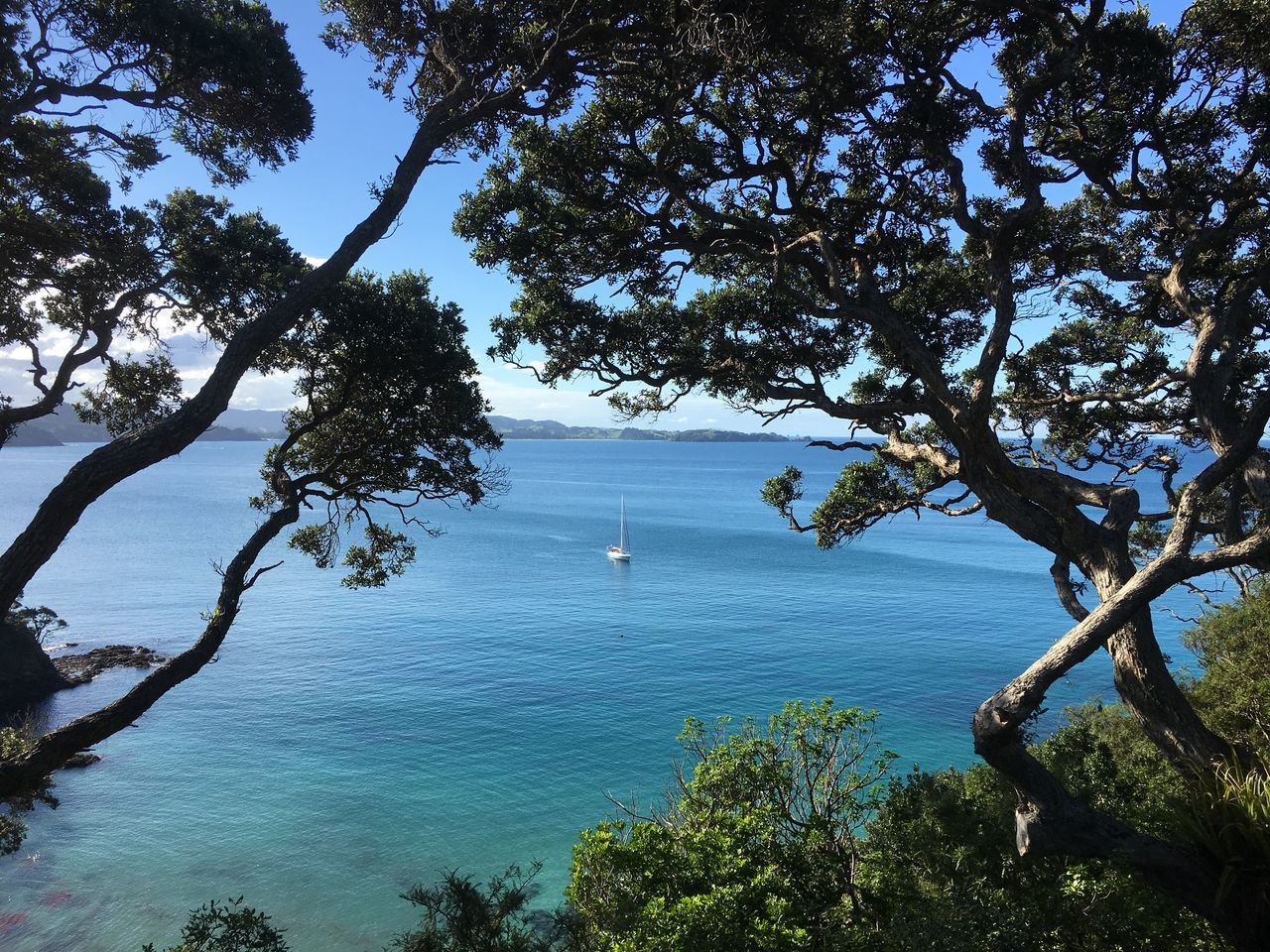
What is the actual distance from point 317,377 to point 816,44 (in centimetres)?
765

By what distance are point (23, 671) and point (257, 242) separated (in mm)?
33175

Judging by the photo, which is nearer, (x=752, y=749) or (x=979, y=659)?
(x=752, y=749)

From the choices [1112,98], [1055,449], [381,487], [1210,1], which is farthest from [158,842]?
[1210,1]

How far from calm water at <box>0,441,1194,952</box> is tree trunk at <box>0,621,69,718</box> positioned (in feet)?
4.64

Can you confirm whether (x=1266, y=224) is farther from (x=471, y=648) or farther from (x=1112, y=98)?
(x=471, y=648)

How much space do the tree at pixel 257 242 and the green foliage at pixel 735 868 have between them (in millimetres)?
4755

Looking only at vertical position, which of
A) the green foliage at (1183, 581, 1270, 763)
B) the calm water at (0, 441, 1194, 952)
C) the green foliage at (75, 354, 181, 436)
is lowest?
the calm water at (0, 441, 1194, 952)

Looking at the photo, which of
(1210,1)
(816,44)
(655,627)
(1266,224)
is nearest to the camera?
(816,44)

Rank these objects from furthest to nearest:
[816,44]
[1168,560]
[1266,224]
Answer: [1266,224] → [816,44] → [1168,560]

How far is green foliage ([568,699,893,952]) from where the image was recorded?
5.91 m

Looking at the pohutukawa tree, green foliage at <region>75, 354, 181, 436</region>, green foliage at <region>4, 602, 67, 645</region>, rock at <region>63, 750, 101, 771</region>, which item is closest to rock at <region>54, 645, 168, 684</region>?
green foliage at <region>4, 602, 67, 645</region>

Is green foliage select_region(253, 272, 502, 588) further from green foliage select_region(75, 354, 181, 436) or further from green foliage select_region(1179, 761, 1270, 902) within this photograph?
green foliage select_region(1179, 761, 1270, 902)

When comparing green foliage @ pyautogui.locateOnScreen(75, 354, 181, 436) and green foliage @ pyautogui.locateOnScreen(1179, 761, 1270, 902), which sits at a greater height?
green foliage @ pyautogui.locateOnScreen(75, 354, 181, 436)

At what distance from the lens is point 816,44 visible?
7.84 meters
